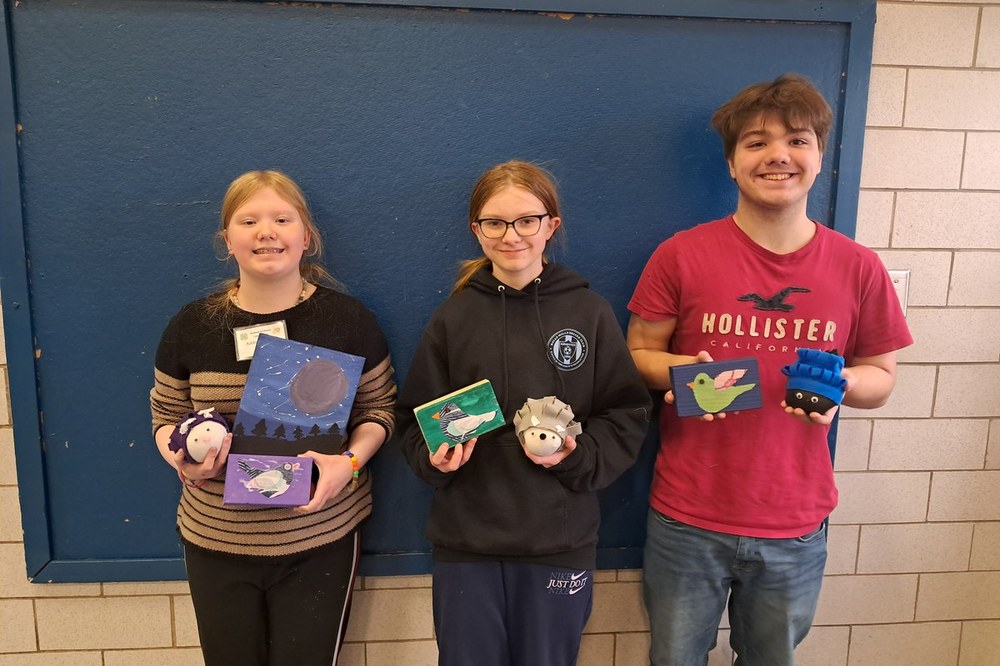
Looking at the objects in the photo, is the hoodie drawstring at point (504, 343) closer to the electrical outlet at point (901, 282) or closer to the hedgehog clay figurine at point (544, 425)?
the hedgehog clay figurine at point (544, 425)

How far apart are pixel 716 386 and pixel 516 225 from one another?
1.94ft

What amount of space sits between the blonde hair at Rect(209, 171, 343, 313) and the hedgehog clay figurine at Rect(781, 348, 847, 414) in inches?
46.2

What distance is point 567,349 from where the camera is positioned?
1.52 metres

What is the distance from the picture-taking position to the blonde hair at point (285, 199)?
1.56m

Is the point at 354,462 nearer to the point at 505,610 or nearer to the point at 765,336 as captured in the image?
the point at 505,610

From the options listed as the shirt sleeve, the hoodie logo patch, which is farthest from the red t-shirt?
the shirt sleeve

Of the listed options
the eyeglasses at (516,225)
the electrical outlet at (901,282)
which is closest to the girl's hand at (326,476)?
the eyeglasses at (516,225)

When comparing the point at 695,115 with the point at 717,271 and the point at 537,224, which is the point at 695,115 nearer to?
the point at 717,271

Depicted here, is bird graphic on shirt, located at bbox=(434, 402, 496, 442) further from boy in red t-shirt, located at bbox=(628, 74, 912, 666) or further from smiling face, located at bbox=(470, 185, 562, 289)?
boy in red t-shirt, located at bbox=(628, 74, 912, 666)

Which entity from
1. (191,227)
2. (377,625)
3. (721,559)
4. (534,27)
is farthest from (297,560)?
(534,27)

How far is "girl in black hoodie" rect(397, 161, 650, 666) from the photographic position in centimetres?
151

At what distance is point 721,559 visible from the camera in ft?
5.34

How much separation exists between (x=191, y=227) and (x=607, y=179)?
3.70ft

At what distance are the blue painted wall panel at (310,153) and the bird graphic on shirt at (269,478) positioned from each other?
377mm
